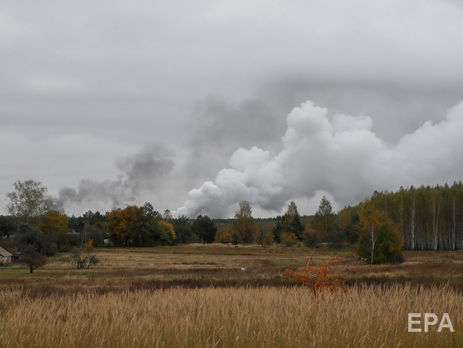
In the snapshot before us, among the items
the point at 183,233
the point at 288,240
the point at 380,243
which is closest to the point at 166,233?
the point at 183,233

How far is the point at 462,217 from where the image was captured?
337 ft

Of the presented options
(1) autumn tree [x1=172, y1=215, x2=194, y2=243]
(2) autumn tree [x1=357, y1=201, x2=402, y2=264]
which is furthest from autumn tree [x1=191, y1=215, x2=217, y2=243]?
(2) autumn tree [x1=357, y1=201, x2=402, y2=264]

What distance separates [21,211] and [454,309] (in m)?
101

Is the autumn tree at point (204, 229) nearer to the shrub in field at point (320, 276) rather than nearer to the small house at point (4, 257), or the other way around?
the small house at point (4, 257)

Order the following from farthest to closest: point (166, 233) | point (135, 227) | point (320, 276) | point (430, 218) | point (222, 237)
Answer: point (222, 237), point (166, 233), point (135, 227), point (430, 218), point (320, 276)

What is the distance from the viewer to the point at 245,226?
142 meters

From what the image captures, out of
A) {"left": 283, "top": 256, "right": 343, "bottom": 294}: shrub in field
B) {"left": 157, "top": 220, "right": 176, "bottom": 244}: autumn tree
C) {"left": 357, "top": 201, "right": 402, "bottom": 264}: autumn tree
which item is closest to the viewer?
{"left": 283, "top": 256, "right": 343, "bottom": 294}: shrub in field

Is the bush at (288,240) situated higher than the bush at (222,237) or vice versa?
the bush at (288,240)

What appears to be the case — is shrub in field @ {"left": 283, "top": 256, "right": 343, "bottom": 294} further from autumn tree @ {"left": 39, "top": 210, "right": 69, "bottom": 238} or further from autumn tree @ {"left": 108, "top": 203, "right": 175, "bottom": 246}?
autumn tree @ {"left": 108, "top": 203, "right": 175, "bottom": 246}

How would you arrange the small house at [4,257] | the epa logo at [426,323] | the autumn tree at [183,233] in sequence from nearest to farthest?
the epa logo at [426,323]
the small house at [4,257]
the autumn tree at [183,233]

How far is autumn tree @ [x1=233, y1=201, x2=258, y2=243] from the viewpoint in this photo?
142m

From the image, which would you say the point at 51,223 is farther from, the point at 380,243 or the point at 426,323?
the point at 426,323

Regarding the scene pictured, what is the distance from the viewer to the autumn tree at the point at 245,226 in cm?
14175

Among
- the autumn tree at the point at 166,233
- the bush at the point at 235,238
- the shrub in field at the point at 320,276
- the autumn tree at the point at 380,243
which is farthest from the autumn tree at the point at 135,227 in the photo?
the shrub in field at the point at 320,276
